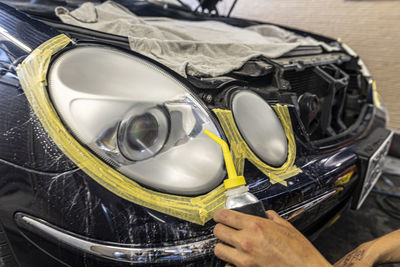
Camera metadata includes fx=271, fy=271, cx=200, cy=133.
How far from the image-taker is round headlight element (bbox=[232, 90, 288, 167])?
755 millimetres

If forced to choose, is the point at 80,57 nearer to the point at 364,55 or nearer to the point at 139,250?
the point at 139,250

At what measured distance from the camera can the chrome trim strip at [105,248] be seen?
0.53 m

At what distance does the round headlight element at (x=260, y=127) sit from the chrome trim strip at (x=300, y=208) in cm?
13

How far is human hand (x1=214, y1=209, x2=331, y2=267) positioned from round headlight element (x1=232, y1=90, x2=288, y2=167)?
0.91 ft

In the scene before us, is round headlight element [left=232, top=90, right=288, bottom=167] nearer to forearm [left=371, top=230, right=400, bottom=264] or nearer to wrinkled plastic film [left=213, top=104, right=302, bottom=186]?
wrinkled plastic film [left=213, top=104, right=302, bottom=186]

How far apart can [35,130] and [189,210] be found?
0.36 meters

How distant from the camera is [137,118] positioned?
1.92 ft

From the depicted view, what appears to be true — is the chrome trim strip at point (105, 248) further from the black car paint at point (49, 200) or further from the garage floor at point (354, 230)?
the garage floor at point (354, 230)

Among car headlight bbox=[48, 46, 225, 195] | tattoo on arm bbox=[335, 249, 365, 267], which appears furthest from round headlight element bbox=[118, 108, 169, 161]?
tattoo on arm bbox=[335, 249, 365, 267]

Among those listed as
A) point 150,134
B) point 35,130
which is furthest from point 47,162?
point 150,134

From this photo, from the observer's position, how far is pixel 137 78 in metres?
0.63

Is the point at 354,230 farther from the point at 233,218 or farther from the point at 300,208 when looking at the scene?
the point at 233,218

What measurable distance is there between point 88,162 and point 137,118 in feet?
0.44

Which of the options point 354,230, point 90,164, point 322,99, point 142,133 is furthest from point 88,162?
point 354,230
